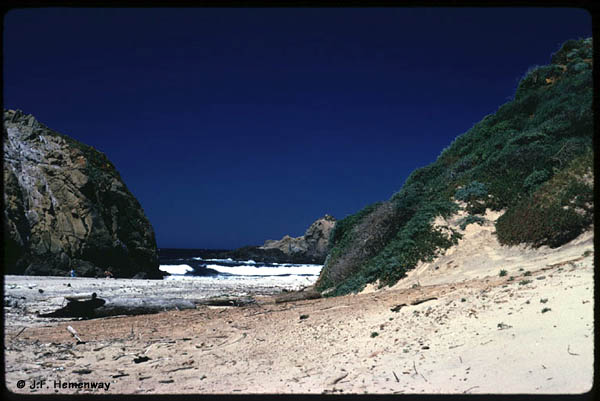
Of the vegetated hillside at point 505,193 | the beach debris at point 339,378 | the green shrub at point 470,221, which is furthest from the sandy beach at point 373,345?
the green shrub at point 470,221

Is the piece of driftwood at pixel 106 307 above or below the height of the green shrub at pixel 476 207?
below

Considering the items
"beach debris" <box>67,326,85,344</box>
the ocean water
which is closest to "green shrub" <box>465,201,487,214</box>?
"beach debris" <box>67,326,85,344</box>

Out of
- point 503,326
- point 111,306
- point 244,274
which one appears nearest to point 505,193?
point 503,326

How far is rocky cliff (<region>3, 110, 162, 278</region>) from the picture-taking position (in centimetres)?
2714

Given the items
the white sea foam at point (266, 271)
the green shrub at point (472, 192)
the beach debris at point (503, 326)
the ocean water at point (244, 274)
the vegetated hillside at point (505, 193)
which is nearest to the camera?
the beach debris at point (503, 326)

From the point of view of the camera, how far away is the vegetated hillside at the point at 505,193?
9.62 m

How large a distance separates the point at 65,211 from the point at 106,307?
22708 mm

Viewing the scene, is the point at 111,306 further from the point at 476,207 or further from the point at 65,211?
the point at 65,211

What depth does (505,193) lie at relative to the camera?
12.2 m

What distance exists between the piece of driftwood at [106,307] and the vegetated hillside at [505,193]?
18.4ft

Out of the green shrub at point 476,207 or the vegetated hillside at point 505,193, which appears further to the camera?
the green shrub at point 476,207

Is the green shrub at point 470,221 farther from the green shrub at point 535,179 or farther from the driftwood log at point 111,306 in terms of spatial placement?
the driftwood log at point 111,306

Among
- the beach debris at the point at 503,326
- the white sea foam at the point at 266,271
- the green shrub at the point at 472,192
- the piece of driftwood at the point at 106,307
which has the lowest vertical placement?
the white sea foam at the point at 266,271

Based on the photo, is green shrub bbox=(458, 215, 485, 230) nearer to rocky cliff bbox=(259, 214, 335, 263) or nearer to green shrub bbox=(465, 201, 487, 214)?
green shrub bbox=(465, 201, 487, 214)
